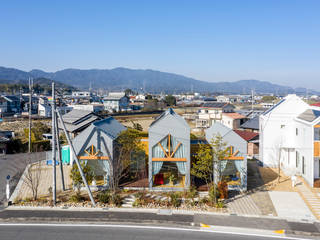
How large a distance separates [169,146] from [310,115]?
7742mm

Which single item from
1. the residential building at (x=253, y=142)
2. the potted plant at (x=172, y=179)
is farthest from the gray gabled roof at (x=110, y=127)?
the residential building at (x=253, y=142)

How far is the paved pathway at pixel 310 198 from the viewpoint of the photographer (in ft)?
32.8

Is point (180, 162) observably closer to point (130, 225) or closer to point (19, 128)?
point (130, 225)

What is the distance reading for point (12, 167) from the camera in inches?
613

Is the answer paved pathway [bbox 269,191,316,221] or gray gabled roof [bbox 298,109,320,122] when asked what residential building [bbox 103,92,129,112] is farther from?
paved pathway [bbox 269,191,316,221]

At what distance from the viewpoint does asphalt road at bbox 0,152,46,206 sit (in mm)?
12434

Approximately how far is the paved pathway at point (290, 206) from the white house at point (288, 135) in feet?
8.27

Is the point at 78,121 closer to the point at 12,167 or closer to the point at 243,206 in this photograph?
the point at 12,167

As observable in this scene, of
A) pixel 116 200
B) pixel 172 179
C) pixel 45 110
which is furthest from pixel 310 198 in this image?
pixel 45 110

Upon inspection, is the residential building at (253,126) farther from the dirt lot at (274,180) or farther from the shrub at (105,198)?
the shrub at (105,198)

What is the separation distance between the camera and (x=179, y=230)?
8.31m

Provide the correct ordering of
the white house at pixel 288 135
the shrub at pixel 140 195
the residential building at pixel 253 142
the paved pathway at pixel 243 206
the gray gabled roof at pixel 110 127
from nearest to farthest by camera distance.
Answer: the paved pathway at pixel 243 206
the shrub at pixel 140 195
the gray gabled roof at pixel 110 127
the white house at pixel 288 135
the residential building at pixel 253 142

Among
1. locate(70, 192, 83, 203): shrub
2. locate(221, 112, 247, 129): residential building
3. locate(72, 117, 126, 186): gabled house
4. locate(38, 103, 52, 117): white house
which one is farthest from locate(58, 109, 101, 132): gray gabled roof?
locate(38, 103, 52, 117): white house

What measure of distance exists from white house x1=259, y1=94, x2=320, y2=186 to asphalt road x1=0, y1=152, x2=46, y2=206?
12606 millimetres
